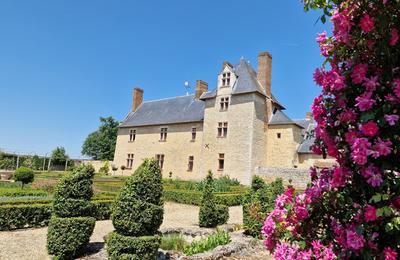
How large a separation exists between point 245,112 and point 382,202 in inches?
832

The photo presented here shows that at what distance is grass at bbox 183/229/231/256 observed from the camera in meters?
5.90

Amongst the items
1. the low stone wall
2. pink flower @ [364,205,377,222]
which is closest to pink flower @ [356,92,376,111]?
pink flower @ [364,205,377,222]

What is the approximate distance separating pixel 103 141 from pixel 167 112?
2435 cm

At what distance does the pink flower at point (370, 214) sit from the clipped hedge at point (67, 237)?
5.08 m

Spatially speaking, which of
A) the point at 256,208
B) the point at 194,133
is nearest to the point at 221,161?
the point at 194,133

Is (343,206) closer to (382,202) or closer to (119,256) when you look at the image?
(382,202)

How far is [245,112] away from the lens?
22609mm

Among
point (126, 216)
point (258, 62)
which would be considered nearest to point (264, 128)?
point (258, 62)

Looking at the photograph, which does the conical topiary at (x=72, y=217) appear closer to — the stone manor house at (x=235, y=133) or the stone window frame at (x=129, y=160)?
the stone manor house at (x=235, y=133)

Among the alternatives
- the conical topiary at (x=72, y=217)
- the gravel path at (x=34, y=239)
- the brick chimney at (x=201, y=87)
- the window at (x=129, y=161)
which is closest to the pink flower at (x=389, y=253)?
the conical topiary at (x=72, y=217)

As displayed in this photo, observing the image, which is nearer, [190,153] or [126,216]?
[126,216]

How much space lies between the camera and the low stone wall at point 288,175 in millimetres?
19734

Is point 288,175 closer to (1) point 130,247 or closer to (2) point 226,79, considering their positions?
(2) point 226,79

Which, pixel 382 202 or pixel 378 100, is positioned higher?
pixel 378 100
